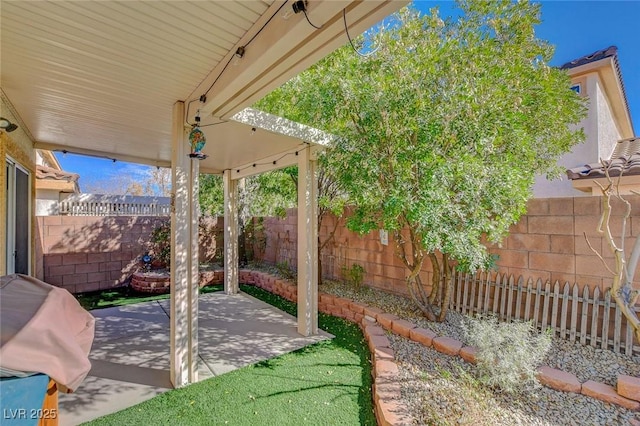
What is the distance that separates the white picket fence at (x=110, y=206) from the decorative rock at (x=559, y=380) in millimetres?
8932

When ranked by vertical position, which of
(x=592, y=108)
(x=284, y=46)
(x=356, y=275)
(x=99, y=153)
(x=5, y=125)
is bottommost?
(x=356, y=275)

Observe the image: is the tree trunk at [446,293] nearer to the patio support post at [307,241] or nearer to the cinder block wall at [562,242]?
the cinder block wall at [562,242]

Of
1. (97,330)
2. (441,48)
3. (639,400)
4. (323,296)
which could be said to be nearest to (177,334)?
(97,330)

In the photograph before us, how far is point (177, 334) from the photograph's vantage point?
3.58m

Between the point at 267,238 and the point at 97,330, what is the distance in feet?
17.3

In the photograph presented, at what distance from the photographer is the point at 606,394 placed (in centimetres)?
289

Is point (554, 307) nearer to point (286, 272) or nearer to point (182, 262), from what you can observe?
point (182, 262)

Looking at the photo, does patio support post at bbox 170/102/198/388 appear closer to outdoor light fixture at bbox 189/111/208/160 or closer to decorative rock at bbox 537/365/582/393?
outdoor light fixture at bbox 189/111/208/160

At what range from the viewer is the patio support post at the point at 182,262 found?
357cm

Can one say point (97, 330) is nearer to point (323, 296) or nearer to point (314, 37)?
point (323, 296)

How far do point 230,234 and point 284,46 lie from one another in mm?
6585

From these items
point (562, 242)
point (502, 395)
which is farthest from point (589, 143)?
point (502, 395)

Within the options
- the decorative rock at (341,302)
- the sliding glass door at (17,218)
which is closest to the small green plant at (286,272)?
the decorative rock at (341,302)

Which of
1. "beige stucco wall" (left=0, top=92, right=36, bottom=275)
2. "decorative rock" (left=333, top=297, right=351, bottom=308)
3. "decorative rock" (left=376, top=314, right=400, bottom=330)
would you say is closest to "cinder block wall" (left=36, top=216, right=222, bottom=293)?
"beige stucco wall" (left=0, top=92, right=36, bottom=275)
